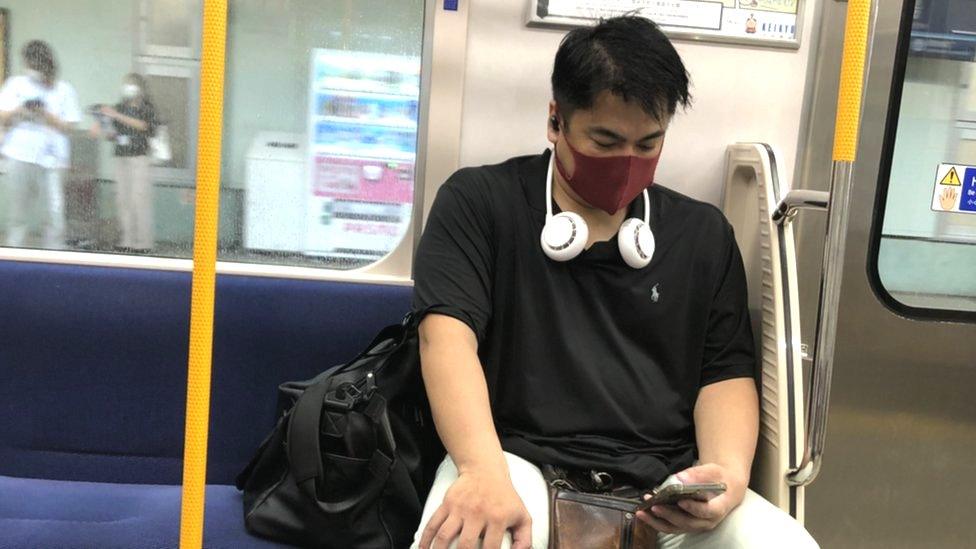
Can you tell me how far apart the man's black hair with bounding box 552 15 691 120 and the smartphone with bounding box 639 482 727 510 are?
75 centimetres

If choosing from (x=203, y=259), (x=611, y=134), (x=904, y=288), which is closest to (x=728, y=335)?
(x=611, y=134)

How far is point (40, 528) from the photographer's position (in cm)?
181

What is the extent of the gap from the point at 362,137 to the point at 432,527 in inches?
47.4

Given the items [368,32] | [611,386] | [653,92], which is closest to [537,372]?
[611,386]

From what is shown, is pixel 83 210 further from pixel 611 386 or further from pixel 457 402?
pixel 611 386

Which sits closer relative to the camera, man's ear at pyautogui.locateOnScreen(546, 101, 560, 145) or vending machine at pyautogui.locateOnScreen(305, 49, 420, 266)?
man's ear at pyautogui.locateOnScreen(546, 101, 560, 145)

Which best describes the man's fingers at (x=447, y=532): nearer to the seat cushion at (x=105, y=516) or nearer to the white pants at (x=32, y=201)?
the seat cushion at (x=105, y=516)

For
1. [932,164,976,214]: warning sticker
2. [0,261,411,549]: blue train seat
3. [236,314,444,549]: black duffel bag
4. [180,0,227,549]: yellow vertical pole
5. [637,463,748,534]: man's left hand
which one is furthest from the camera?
[932,164,976,214]: warning sticker

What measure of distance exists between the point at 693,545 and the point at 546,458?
354mm

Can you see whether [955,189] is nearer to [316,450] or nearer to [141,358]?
[316,450]

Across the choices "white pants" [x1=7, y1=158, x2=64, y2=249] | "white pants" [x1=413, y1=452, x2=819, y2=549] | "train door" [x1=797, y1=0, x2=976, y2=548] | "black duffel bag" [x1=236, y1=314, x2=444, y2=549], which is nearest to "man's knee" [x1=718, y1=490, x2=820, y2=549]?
"white pants" [x1=413, y1=452, x2=819, y2=549]

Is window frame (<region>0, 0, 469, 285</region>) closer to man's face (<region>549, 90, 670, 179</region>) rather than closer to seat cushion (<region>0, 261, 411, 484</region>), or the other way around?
seat cushion (<region>0, 261, 411, 484</region>)

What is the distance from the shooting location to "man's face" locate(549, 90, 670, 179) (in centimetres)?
174

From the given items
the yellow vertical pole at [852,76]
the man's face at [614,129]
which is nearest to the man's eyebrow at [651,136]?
the man's face at [614,129]
